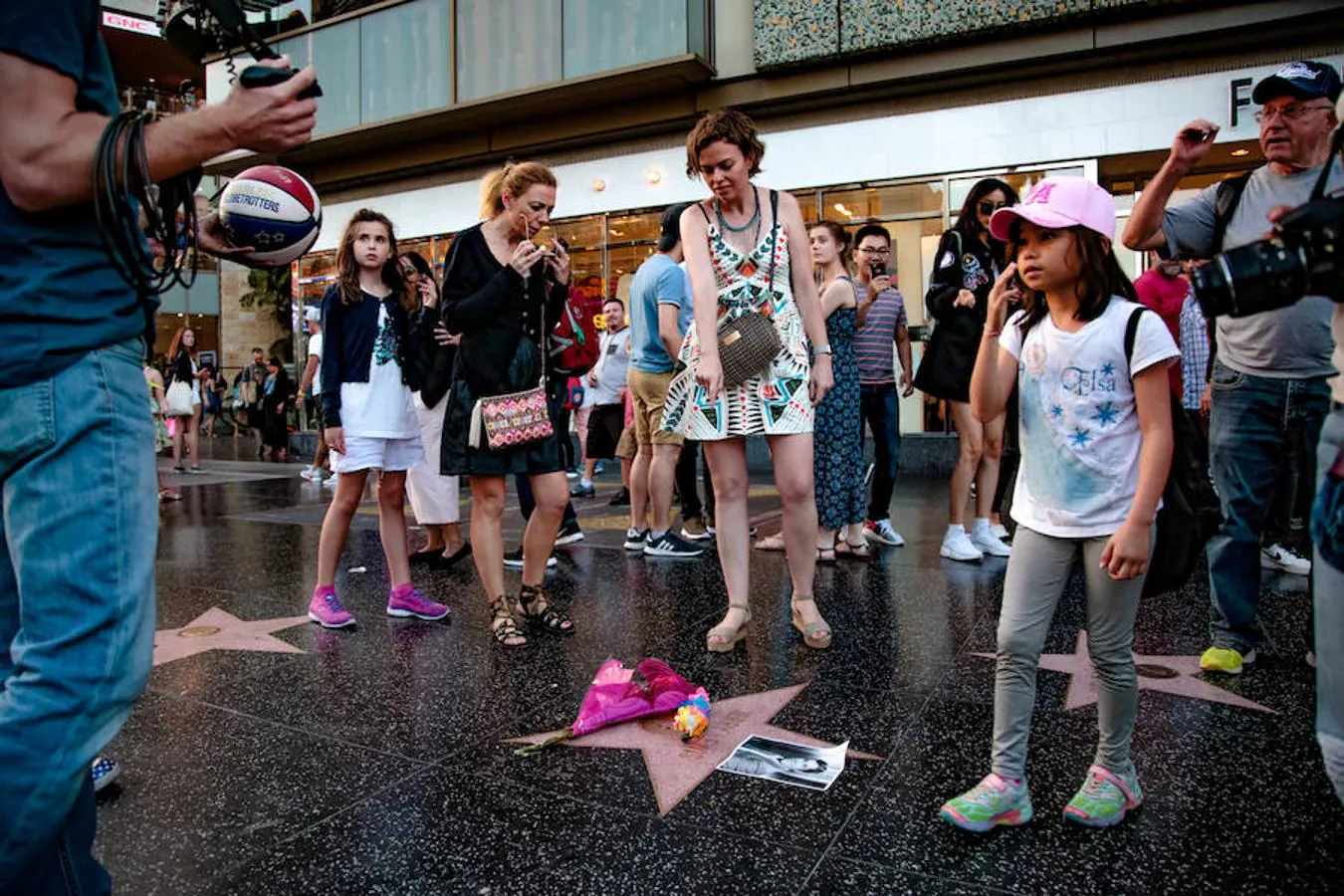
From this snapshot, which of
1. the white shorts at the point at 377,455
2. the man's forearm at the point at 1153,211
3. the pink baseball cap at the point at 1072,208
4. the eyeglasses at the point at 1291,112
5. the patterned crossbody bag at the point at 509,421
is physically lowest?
the white shorts at the point at 377,455

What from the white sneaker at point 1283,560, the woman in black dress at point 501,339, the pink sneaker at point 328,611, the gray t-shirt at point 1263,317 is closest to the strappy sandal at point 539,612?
the woman in black dress at point 501,339

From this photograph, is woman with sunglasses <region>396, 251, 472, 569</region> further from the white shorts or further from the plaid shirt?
the plaid shirt

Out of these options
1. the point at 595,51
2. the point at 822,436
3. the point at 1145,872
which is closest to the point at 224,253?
the point at 1145,872

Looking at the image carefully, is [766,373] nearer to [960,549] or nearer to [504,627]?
[504,627]

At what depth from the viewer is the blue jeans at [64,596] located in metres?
1.47

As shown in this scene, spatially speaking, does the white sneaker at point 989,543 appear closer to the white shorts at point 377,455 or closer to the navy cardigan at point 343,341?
the white shorts at point 377,455

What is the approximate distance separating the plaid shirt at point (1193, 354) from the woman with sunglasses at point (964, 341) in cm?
190

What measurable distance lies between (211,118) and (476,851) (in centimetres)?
174

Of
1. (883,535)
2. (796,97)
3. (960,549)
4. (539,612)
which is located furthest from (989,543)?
(796,97)

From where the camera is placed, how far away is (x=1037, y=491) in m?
2.55

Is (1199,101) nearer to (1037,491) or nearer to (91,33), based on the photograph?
(1037,491)

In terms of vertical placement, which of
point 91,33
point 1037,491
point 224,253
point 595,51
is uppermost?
point 595,51

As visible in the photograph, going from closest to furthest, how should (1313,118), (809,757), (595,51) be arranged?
1. (809,757)
2. (1313,118)
3. (595,51)

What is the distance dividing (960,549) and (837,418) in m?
1.14
